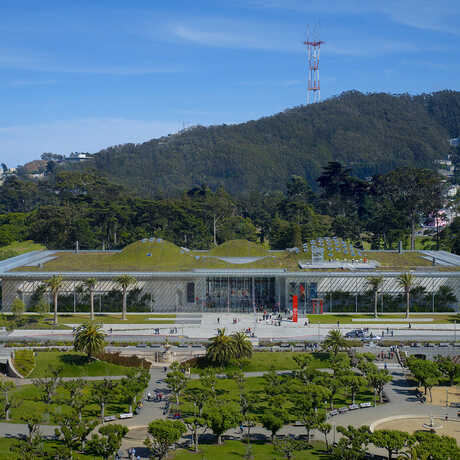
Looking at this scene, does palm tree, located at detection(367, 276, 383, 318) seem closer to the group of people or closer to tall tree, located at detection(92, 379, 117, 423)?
the group of people

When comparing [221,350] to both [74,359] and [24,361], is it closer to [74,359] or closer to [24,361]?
[74,359]

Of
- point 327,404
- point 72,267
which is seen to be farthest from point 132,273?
point 327,404

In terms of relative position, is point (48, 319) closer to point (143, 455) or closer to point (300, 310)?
point (300, 310)

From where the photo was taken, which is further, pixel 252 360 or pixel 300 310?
pixel 300 310

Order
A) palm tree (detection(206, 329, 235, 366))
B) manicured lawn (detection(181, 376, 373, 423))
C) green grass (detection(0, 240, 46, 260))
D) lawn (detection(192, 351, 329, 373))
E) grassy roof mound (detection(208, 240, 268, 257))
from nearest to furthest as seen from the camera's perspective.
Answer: manicured lawn (detection(181, 376, 373, 423))
palm tree (detection(206, 329, 235, 366))
lawn (detection(192, 351, 329, 373))
grassy roof mound (detection(208, 240, 268, 257))
green grass (detection(0, 240, 46, 260))

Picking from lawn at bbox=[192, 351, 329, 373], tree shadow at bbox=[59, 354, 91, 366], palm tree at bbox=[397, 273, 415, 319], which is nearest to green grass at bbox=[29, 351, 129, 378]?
tree shadow at bbox=[59, 354, 91, 366]
